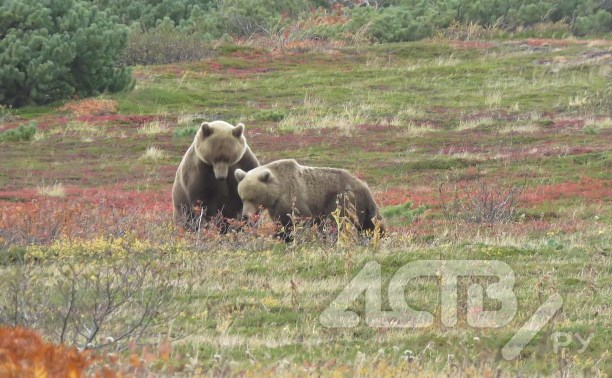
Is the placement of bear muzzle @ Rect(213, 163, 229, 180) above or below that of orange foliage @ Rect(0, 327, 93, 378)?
below

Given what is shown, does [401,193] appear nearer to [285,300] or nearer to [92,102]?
[285,300]

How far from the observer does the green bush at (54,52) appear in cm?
3397

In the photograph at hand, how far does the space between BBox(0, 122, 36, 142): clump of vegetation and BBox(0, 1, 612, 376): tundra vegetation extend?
0.07 m

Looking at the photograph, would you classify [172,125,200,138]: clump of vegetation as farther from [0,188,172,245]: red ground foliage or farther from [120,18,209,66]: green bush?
[120,18,209,66]: green bush

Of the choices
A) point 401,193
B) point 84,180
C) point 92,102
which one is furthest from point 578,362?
point 92,102

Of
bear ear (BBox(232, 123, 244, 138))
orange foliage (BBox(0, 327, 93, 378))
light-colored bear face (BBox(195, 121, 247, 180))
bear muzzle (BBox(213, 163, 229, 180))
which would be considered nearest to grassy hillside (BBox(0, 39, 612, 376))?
orange foliage (BBox(0, 327, 93, 378))

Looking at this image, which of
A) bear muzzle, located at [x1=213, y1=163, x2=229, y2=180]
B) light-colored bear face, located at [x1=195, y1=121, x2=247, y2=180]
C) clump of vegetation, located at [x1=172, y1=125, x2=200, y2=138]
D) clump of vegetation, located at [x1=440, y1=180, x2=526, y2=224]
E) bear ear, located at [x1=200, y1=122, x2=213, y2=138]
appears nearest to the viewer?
bear muzzle, located at [x1=213, y1=163, x2=229, y2=180]

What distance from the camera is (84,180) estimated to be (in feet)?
77.1

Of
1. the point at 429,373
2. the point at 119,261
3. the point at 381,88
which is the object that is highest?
the point at 429,373

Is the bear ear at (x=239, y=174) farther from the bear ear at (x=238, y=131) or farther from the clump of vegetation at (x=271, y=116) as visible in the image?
the clump of vegetation at (x=271, y=116)

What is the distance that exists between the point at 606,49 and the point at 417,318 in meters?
41.0

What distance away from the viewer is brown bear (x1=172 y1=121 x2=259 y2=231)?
44.9 feet

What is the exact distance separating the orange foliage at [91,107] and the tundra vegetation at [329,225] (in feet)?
0.30

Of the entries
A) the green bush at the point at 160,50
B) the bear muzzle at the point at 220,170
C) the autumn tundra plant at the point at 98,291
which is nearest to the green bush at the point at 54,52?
the green bush at the point at 160,50
